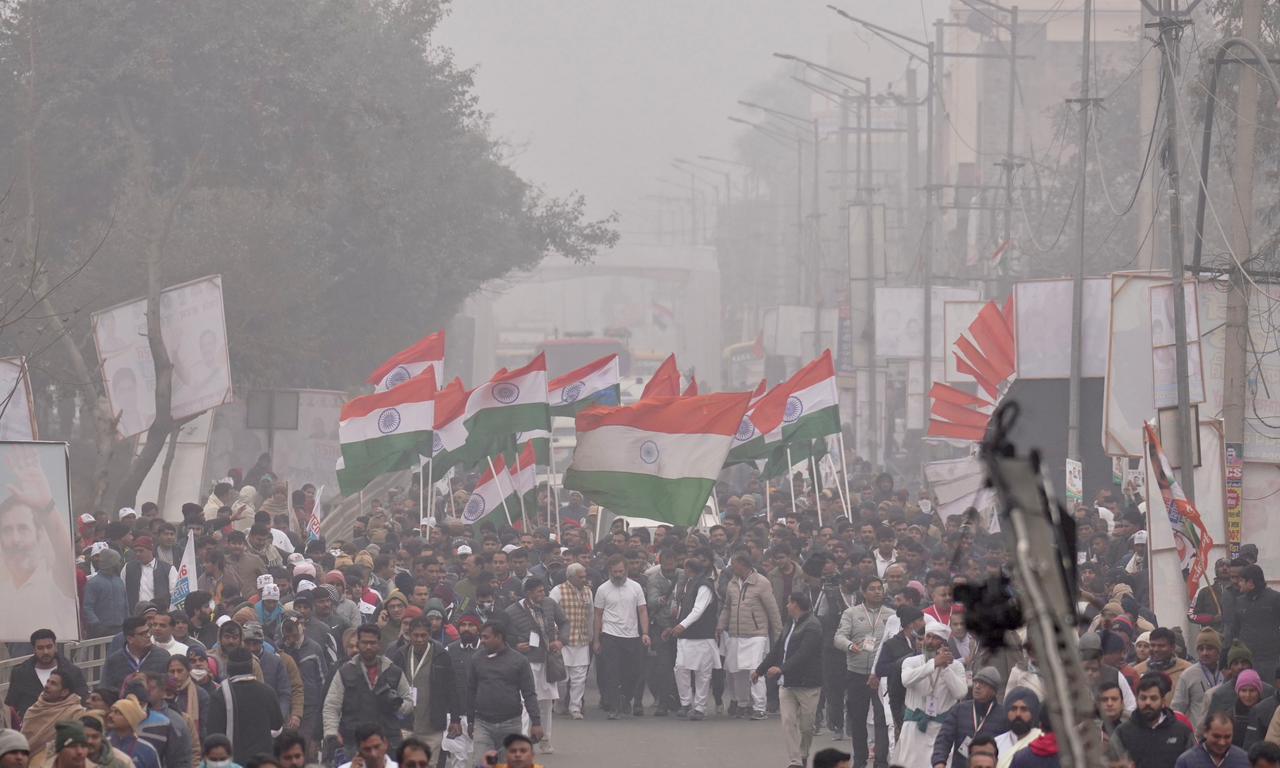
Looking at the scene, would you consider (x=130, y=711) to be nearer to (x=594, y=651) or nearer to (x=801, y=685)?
(x=801, y=685)

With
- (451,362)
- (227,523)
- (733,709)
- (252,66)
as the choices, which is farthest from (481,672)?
(451,362)

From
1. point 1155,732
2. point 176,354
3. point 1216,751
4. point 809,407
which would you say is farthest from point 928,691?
point 176,354

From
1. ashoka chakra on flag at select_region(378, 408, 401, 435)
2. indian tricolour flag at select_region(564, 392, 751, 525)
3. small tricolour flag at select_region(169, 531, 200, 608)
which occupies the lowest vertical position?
small tricolour flag at select_region(169, 531, 200, 608)

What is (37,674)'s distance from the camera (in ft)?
36.3

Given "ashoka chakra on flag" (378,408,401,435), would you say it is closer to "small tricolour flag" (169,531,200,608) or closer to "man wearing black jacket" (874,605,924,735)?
"small tricolour flag" (169,531,200,608)

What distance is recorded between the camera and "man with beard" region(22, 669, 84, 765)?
9.80 meters

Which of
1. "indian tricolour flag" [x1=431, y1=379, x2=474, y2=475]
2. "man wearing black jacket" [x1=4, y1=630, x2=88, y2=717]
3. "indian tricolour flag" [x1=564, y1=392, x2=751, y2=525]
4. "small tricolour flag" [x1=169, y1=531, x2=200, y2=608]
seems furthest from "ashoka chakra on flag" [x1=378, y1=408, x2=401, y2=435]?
"man wearing black jacket" [x1=4, y1=630, x2=88, y2=717]

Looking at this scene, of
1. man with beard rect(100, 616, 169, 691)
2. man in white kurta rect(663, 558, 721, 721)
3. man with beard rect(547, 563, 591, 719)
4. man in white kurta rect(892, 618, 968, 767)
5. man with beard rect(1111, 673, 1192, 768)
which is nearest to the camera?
man with beard rect(1111, 673, 1192, 768)

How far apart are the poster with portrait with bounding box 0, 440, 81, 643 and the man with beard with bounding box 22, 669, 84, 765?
11.2ft

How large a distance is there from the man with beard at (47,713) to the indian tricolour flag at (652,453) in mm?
10078

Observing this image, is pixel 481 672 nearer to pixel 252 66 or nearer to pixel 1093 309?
pixel 1093 309

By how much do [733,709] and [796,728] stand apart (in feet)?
11.9

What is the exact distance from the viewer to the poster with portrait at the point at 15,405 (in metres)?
17.8

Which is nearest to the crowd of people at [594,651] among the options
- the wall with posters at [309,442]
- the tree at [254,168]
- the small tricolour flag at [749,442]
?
the small tricolour flag at [749,442]
